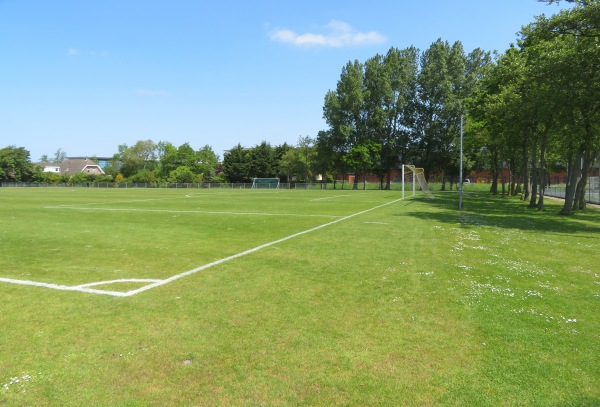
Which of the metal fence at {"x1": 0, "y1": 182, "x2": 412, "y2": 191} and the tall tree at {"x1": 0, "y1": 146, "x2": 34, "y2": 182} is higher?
the tall tree at {"x1": 0, "y1": 146, "x2": 34, "y2": 182}

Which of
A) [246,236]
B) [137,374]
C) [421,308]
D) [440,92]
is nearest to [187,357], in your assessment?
[137,374]

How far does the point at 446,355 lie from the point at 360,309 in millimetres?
1635

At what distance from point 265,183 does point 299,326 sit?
255ft

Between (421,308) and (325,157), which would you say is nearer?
(421,308)

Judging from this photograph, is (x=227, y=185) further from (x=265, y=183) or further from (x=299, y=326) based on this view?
(x=299, y=326)

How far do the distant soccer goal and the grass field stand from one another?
7070cm

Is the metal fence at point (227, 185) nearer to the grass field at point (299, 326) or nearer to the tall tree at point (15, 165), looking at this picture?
the tall tree at point (15, 165)

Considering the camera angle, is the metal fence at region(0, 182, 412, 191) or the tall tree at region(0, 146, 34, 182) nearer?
the metal fence at region(0, 182, 412, 191)

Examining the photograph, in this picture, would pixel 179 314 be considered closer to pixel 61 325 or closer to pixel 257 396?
pixel 61 325

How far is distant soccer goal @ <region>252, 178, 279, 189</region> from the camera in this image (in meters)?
81.1

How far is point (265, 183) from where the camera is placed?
8225 cm

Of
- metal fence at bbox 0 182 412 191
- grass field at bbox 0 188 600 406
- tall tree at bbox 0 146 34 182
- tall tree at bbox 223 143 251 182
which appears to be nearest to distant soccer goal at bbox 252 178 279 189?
metal fence at bbox 0 182 412 191

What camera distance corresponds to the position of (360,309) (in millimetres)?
5629

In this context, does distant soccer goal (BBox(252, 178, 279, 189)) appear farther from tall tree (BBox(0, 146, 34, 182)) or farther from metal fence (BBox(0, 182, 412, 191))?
tall tree (BBox(0, 146, 34, 182))
